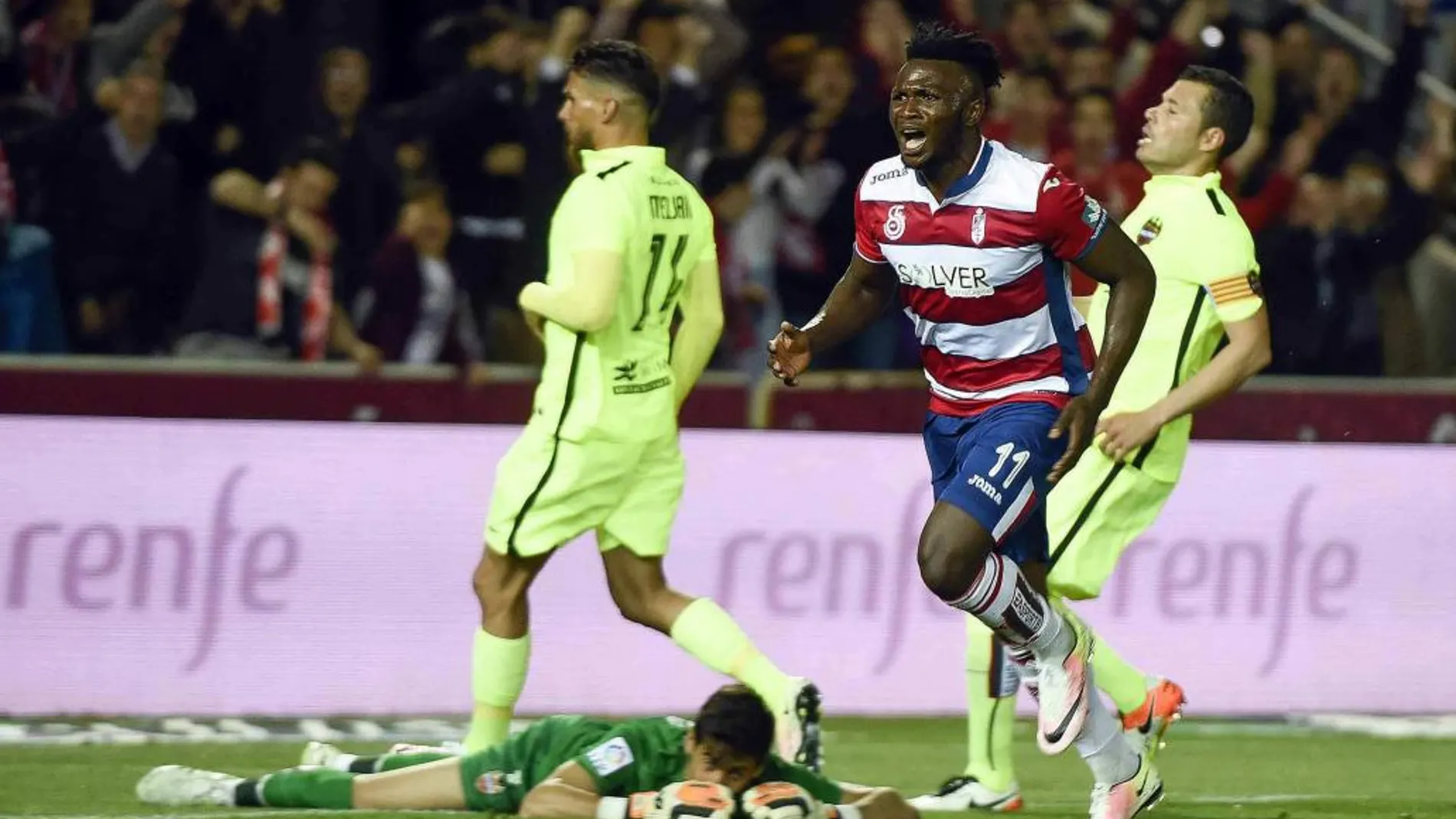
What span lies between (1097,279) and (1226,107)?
1635mm

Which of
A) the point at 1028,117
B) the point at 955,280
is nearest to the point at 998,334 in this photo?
the point at 955,280

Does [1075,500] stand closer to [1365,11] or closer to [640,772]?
[640,772]

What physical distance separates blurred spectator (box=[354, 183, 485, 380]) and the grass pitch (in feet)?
8.21

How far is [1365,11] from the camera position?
627 inches

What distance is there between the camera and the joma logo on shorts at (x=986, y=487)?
6.56 meters

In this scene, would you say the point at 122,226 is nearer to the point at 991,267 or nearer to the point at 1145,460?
the point at 1145,460

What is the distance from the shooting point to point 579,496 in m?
7.80

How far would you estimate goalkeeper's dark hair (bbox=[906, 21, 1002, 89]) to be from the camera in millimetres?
6648

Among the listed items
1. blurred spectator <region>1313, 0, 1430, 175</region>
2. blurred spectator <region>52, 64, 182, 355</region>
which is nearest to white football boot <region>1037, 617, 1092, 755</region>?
blurred spectator <region>52, 64, 182, 355</region>

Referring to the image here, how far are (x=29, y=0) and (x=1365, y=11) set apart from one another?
328 inches

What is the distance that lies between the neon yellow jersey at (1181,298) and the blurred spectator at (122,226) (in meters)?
4.96

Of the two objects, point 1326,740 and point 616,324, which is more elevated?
point 616,324

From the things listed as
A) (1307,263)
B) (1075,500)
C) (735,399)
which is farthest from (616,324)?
(1307,263)

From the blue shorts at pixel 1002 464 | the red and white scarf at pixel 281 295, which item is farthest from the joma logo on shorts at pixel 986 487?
the red and white scarf at pixel 281 295
